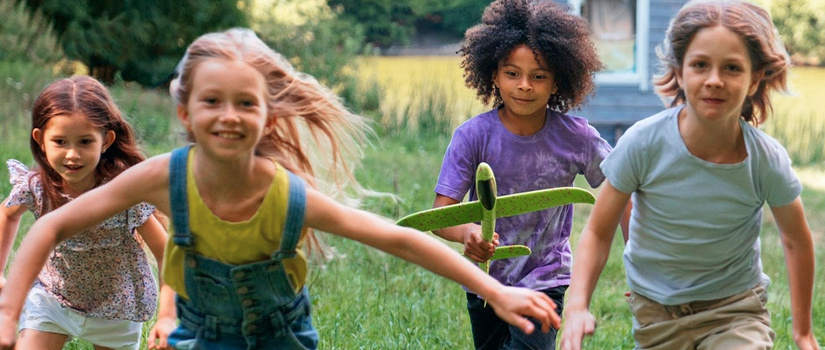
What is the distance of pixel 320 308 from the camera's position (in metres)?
5.23

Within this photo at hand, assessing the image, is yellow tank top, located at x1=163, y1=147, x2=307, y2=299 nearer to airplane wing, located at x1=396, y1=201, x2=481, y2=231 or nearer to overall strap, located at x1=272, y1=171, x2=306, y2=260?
overall strap, located at x1=272, y1=171, x2=306, y2=260

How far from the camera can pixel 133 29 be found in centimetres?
1312

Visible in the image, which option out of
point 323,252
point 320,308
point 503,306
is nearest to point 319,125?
point 323,252

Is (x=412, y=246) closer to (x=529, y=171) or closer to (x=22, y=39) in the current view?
(x=529, y=171)

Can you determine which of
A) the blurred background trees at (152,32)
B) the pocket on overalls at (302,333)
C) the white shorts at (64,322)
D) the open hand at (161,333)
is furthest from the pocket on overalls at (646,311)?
the blurred background trees at (152,32)

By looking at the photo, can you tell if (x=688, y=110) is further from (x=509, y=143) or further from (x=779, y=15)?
(x=779, y=15)

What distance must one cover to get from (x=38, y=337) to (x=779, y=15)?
22699 millimetres

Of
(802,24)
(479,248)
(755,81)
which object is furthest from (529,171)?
(802,24)

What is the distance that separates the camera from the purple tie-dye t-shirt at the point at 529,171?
12.8 ft

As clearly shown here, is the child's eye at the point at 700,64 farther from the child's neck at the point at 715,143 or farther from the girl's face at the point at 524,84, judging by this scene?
the girl's face at the point at 524,84

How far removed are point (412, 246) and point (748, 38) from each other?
1220mm

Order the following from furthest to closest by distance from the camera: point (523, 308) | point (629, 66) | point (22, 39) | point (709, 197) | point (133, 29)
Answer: point (629, 66), point (133, 29), point (22, 39), point (709, 197), point (523, 308)

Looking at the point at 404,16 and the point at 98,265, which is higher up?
the point at 98,265

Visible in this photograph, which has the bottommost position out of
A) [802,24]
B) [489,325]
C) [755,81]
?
[802,24]
